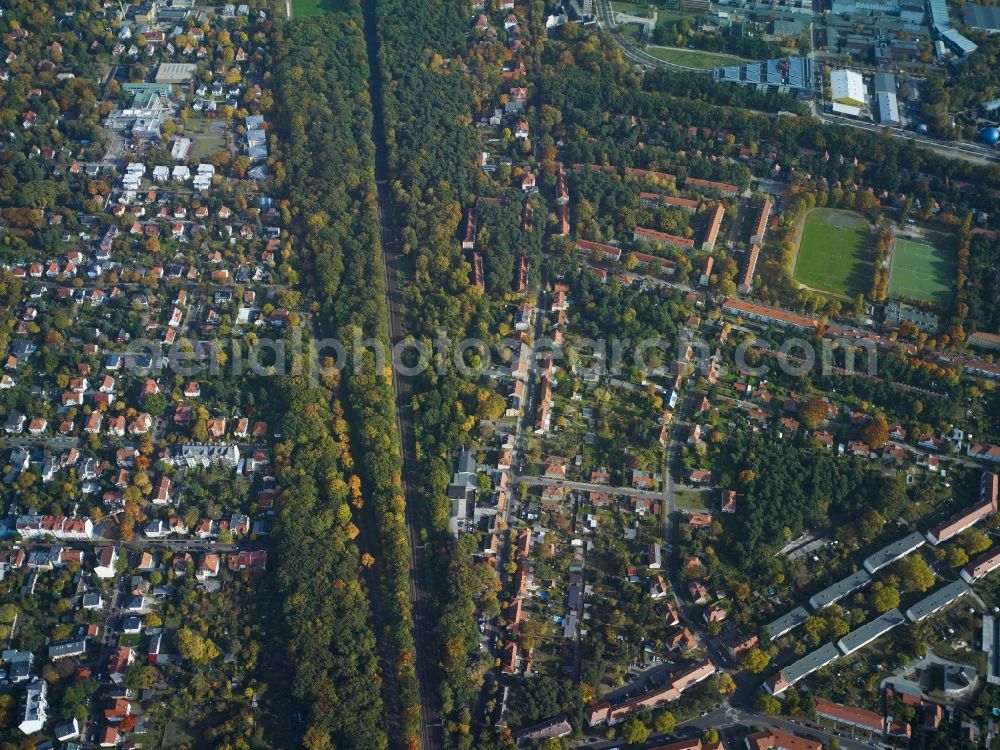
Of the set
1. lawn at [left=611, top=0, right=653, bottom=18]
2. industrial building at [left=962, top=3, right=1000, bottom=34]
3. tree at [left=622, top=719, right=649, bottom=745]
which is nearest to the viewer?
tree at [left=622, top=719, right=649, bottom=745]

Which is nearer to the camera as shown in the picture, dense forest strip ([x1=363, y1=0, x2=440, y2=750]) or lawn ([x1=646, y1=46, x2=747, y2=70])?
dense forest strip ([x1=363, y1=0, x2=440, y2=750])

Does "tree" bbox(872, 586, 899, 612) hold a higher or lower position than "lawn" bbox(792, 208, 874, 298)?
lower

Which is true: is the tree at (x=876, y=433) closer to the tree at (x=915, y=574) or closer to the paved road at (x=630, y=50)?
the tree at (x=915, y=574)

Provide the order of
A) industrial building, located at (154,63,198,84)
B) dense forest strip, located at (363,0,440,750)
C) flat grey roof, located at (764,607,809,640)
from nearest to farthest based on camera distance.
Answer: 1. dense forest strip, located at (363,0,440,750)
2. flat grey roof, located at (764,607,809,640)
3. industrial building, located at (154,63,198,84)

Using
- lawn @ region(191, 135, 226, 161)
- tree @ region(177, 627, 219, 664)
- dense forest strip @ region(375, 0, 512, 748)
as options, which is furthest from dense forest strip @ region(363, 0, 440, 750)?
lawn @ region(191, 135, 226, 161)

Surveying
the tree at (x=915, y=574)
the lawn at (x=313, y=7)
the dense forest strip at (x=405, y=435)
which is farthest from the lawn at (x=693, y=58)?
the tree at (x=915, y=574)

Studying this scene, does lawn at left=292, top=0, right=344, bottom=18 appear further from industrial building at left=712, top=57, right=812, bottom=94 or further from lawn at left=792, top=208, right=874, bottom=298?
lawn at left=792, top=208, right=874, bottom=298

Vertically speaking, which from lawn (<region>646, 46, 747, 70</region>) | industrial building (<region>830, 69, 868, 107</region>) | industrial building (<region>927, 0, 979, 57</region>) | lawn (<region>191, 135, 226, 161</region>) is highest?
industrial building (<region>927, 0, 979, 57</region>)
